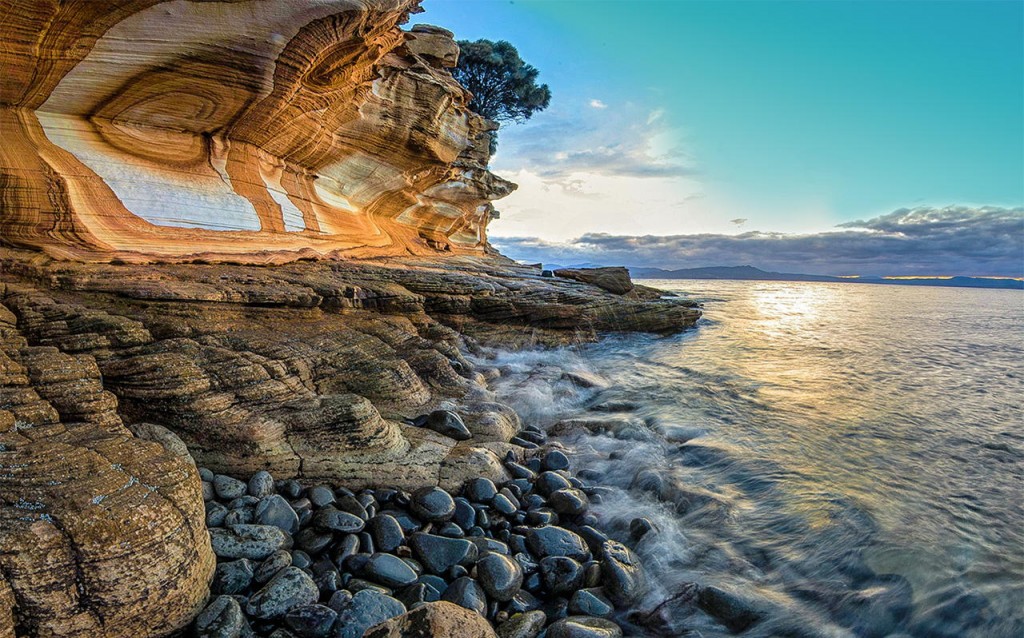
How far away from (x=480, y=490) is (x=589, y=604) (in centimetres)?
159

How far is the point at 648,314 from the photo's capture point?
17.0 meters

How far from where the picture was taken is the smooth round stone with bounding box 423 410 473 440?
6.06m

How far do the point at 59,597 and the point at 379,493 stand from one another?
7.89 ft

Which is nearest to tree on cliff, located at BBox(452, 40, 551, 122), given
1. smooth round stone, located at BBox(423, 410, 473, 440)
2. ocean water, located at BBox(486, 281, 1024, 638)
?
ocean water, located at BBox(486, 281, 1024, 638)

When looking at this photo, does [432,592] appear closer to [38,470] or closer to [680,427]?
[38,470]

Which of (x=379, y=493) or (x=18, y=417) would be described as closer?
(x=18, y=417)

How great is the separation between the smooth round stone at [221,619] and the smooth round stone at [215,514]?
856 millimetres

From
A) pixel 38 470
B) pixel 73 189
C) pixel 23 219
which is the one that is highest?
pixel 73 189

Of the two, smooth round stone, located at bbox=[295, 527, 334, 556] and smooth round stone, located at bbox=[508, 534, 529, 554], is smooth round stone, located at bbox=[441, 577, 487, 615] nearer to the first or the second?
smooth round stone, located at bbox=[508, 534, 529, 554]

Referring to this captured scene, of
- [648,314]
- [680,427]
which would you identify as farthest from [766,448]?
[648,314]

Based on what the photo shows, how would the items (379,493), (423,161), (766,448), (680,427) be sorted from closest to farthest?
(379,493)
(766,448)
(680,427)
(423,161)

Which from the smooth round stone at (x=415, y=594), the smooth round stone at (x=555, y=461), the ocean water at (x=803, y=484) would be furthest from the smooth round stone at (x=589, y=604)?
the smooth round stone at (x=555, y=461)

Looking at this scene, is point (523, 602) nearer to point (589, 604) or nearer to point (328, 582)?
point (589, 604)

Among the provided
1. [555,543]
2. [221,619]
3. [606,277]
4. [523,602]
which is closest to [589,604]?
[523,602]
